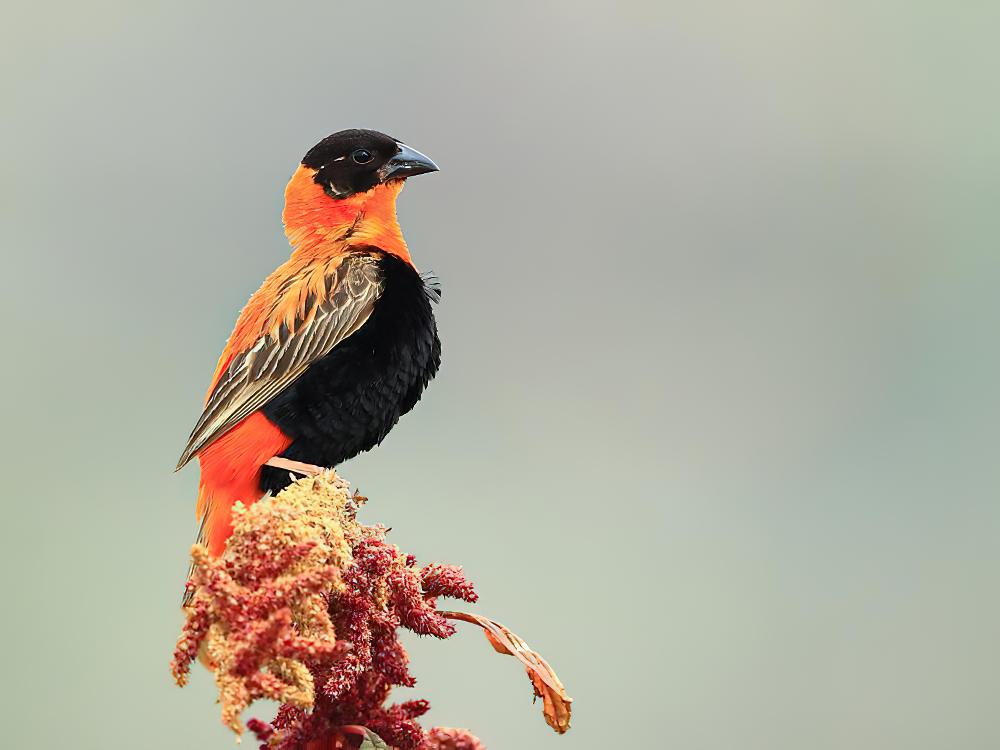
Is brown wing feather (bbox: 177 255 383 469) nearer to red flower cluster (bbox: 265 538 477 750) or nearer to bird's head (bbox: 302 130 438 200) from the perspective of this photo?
bird's head (bbox: 302 130 438 200)

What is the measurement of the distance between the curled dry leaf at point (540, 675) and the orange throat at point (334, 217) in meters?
1.76

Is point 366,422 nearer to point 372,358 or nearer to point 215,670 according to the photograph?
point 372,358

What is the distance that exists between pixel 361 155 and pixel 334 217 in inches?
9.5

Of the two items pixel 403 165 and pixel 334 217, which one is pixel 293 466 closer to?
pixel 334 217

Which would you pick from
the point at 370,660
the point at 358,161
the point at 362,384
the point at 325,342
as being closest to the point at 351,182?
the point at 358,161

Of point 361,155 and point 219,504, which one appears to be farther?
point 361,155

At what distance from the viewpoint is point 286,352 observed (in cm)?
331

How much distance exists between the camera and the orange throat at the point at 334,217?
3.68 m

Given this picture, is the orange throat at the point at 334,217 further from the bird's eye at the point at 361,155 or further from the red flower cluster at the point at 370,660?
the red flower cluster at the point at 370,660

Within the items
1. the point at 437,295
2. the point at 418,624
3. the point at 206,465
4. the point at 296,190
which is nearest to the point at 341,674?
the point at 418,624

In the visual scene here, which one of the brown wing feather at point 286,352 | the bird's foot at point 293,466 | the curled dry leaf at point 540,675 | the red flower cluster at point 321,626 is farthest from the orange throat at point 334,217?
the curled dry leaf at point 540,675

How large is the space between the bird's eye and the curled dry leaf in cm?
203

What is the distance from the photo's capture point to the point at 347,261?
351 centimetres

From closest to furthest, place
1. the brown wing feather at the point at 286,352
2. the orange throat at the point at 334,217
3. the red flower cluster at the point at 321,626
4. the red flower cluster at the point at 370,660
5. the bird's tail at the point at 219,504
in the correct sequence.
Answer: the red flower cluster at the point at 321,626 < the red flower cluster at the point at 370,660 < the bird's tail at the point at 219,504 < the brown wing feather at the point at 286,352 < the orange throat at the point at 334,217
